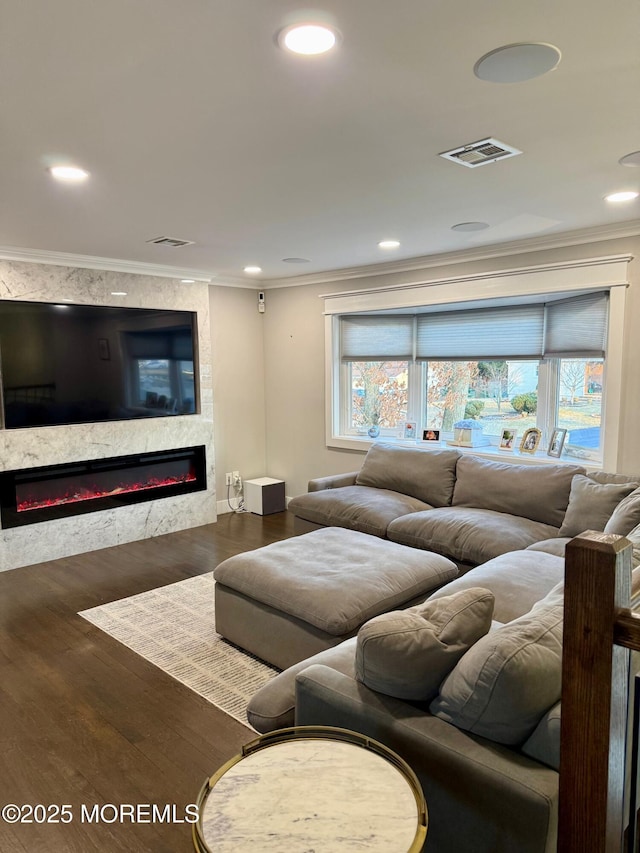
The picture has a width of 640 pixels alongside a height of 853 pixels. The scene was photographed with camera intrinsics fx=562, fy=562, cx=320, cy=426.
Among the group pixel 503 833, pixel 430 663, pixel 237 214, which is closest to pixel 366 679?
pixel 430 663

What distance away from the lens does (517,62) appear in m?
1.69

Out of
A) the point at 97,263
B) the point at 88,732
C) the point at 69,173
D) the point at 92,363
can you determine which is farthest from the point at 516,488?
the point at 97,263

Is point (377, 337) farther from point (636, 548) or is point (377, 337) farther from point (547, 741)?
point (547, 741)

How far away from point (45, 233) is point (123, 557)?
8.44ft

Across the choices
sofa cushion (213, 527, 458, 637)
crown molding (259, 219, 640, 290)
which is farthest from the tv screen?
sofa cushion (213, 527, 458, 637)

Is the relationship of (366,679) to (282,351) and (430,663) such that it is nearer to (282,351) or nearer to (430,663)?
(430,663)

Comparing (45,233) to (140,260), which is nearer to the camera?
(45,233)

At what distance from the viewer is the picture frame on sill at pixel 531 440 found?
4.52 metres

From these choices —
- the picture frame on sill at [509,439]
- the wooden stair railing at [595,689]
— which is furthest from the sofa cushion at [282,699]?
the picture frame on sill at [509,439]

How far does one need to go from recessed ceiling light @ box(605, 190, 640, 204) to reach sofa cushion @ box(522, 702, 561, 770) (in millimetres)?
2772

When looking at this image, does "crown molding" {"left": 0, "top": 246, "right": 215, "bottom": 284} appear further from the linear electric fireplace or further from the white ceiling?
the linear electric fireplace

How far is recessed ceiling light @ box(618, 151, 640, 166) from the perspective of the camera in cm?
247

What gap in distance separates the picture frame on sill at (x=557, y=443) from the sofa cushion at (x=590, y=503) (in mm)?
753

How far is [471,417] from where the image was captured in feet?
16.6
